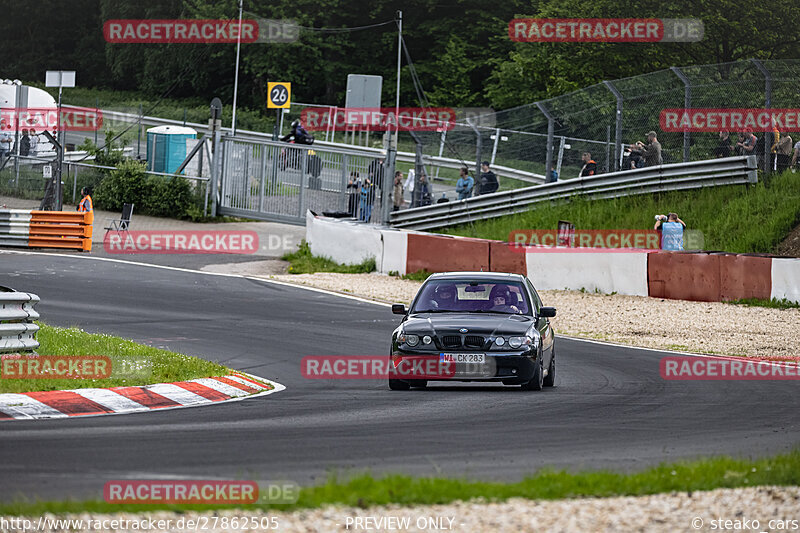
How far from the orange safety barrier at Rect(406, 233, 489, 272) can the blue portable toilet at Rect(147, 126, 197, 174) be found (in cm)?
1867

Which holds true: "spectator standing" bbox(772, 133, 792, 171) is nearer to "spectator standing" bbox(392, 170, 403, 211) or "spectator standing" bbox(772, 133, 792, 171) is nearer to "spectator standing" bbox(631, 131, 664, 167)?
"spectator standing" bbox(631, 131, 664, 167)

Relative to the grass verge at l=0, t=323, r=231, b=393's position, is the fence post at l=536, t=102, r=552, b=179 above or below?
above

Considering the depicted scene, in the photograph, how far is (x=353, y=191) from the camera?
105ft

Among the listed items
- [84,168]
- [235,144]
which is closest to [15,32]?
[84,168]

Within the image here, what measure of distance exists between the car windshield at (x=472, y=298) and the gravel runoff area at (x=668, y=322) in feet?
16.2

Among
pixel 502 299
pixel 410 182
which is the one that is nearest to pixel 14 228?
pixel 410 182

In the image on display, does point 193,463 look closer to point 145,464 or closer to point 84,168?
point 145,464

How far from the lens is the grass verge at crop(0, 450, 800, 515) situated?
6426 millimetres

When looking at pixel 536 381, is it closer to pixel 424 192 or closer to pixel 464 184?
pixel 464 184

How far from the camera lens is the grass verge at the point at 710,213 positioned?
82.0 feet

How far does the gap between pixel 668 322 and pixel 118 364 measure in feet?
35.6

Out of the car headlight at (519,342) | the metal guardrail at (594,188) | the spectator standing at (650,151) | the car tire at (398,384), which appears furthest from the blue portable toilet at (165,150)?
the car headlight at (519,342)

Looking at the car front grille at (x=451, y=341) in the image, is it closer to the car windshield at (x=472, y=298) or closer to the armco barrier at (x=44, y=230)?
the car windshield at (x=472, y=298)

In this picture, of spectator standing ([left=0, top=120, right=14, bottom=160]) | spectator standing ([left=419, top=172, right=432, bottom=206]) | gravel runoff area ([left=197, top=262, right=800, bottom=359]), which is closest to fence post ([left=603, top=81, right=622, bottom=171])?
gravel runoff area ([left=197, top=262, right=800, bottom=359])
